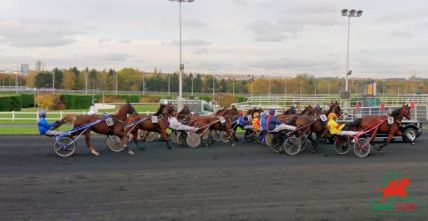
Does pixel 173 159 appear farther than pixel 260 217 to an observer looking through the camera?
Yes

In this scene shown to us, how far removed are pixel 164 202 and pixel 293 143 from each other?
23.5 ft

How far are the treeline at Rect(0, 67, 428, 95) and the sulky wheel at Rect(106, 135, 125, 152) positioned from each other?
6416 centimetres

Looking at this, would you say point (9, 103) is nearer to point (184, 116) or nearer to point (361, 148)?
point (184, 116)

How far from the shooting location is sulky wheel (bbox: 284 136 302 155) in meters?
13.9

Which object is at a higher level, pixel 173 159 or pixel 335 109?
pixel 335 109

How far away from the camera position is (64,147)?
13.3 metres

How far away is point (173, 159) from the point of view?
12.8 meters

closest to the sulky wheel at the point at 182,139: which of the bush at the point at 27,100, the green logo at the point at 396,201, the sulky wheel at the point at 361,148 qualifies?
the sulky wheel at the point at 361,148

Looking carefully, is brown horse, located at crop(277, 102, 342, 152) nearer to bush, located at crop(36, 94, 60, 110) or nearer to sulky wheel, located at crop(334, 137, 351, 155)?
sulky wheel, located at crop(334, 137, 351, 155)

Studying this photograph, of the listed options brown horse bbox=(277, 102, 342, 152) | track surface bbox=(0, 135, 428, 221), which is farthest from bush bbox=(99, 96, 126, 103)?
brown horse bbox=(277, 102, 342, 152)

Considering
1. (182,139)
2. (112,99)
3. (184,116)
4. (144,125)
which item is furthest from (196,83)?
(144,125)

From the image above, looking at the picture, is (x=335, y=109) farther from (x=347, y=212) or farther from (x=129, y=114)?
(x=347, y=212)

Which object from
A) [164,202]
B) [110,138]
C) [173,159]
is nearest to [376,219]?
[164,202]

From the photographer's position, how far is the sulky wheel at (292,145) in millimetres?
13922
